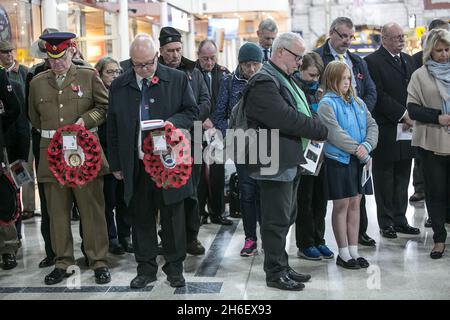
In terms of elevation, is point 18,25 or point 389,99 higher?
point 18,25

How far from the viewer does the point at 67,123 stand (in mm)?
4691

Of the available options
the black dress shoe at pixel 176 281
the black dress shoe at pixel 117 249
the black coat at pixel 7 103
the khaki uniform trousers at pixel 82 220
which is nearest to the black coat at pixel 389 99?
the black dress shoe at pixel 176 281

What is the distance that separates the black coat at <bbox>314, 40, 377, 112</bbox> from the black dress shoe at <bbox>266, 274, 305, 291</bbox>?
181 centimetres

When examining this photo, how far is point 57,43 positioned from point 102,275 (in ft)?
5.67

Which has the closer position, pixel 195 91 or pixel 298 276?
pixel 298 276

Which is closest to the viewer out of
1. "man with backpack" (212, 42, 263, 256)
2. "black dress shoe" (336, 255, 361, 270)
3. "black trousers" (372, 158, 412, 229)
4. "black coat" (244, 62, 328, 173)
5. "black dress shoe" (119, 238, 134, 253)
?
"black coat" (244, 62, 328, 173)

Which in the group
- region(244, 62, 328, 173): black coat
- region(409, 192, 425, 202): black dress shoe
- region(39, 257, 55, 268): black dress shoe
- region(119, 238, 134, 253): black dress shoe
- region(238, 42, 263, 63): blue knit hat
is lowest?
region(39, 257, 55, 268): black dress shoe

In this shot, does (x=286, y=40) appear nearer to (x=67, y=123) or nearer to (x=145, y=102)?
(x=145, y=102)

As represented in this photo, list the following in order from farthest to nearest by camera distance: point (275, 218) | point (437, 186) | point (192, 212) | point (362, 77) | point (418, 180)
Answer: point (418, 180), point (362, 77), point (192, 212), point (437, 186), point (275, 218)

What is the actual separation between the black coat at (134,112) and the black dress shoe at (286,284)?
878 millimetres

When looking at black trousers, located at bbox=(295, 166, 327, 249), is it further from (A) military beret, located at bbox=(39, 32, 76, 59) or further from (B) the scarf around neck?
(A) military beret, located at bbox=(39, 32, 76, 59)

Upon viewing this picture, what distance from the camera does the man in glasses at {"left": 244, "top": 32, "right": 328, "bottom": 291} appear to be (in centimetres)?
419

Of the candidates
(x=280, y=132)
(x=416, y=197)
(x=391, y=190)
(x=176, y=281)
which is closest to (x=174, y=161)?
(x=280, y=132)

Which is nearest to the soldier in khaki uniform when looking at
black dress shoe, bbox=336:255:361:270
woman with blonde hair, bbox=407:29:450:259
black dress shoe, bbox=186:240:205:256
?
black dress shoe, bbox=186:240:205:256
